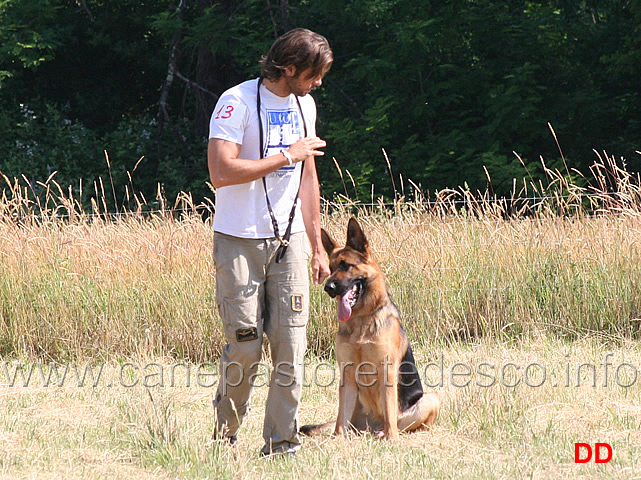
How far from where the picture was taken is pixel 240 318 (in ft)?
12.0

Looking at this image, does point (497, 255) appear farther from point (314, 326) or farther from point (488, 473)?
point (488, 473)

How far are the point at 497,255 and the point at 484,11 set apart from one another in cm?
856

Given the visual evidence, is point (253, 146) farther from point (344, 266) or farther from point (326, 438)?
point (326, 438)

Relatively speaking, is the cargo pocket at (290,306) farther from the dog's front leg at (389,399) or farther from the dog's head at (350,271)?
the dog's front leg at (389,399)

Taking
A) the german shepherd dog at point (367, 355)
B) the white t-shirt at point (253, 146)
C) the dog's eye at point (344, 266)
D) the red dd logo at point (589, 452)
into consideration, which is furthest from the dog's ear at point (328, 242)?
the red dd logo at point (589, 452)

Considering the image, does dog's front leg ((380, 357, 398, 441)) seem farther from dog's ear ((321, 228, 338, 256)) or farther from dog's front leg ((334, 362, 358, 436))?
dog's ear ((321, 228, 338, 256))

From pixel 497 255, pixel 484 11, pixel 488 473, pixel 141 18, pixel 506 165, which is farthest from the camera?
pixel 141 18

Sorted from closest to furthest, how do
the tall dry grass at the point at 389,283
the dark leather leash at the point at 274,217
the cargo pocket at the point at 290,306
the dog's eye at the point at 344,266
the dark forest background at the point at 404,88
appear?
the dark leather leash at the point at 274,217, the cargo pocket at the point at 290,306, the dog's eye at the point at 344,266, the tall dry grass at the point at 389,283, the dark forest background at the point at 404,88

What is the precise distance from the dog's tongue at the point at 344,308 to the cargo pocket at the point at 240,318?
65 cm

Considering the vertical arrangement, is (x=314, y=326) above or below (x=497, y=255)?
below

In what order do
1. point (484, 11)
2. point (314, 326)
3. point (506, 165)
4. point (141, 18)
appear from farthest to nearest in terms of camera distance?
point (141, 18), point (484, 11), point (506, 165), point (314, 326)

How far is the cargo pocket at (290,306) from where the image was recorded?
375cm

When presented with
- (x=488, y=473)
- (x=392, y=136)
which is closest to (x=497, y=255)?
(x=488, y=473)

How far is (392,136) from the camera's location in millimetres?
14727
